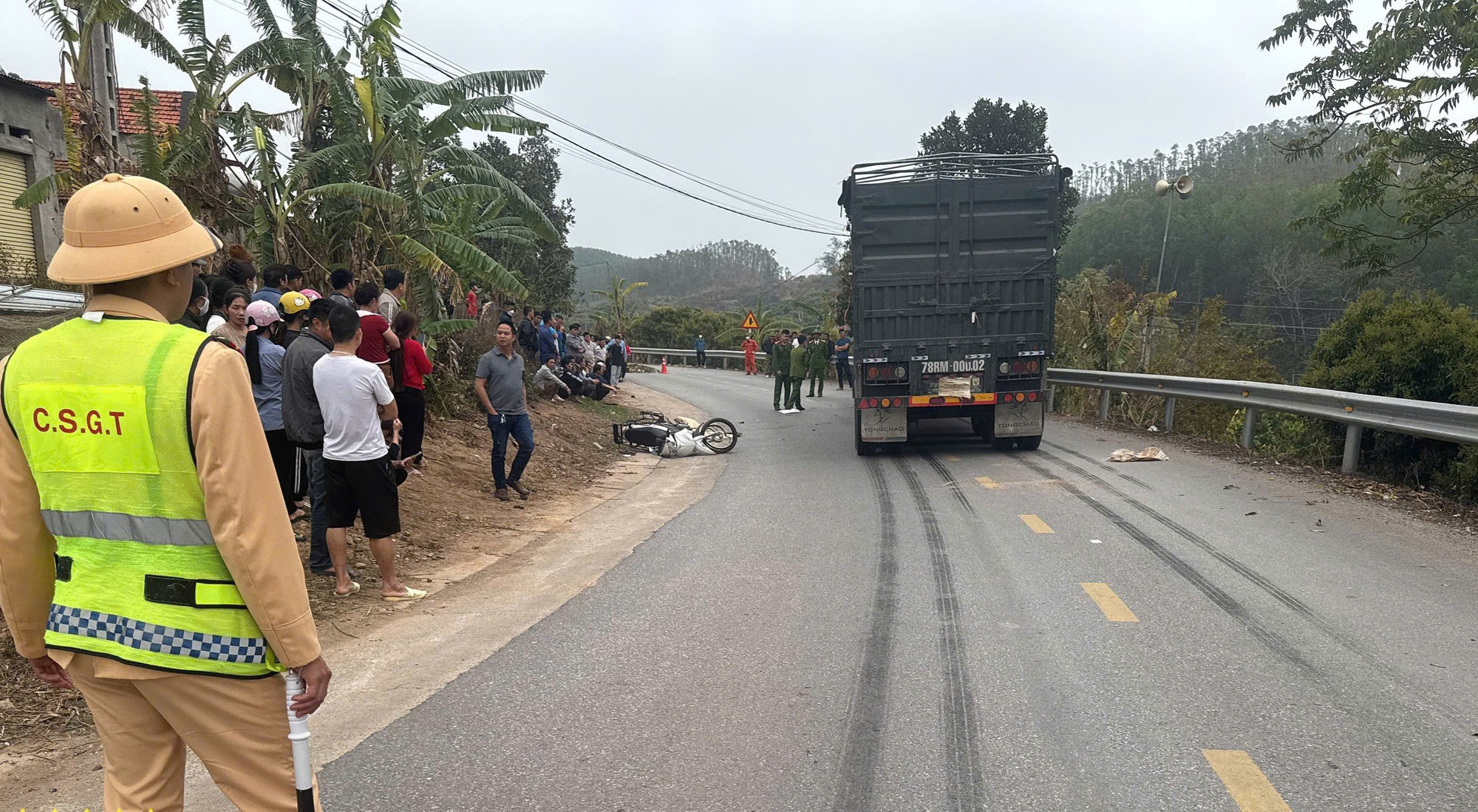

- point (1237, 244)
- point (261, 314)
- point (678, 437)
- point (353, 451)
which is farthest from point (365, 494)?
point (1237, 244)

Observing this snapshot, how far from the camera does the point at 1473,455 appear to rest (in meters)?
8.46

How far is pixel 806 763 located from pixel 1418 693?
2837 mm

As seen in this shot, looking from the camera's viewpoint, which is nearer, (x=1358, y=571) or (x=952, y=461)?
(x=1358, y=571)

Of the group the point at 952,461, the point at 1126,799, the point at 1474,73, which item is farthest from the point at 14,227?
the point at 1474,73

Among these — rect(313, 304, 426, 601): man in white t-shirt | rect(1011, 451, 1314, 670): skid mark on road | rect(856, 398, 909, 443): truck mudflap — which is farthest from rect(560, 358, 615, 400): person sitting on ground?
rect(313, 304, 426, 601): man in white t-shirt

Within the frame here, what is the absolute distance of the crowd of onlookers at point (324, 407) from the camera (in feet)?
19.3

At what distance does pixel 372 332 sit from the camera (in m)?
7.50

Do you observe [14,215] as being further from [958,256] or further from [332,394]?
[958,256]

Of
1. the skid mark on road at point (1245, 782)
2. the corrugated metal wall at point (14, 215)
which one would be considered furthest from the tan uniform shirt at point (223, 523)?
the corrugated metal wall at point (14, 215)

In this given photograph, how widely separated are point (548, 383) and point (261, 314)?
9956 millimetres

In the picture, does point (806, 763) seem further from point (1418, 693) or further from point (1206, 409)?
point (1206, 409)

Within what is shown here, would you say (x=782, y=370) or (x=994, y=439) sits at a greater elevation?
(x=782, y=370)

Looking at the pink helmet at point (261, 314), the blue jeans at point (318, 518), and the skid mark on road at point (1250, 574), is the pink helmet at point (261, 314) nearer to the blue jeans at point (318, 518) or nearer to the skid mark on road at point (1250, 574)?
the blue jeans at point (318, 518)

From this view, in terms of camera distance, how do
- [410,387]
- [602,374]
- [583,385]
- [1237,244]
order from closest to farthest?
1. [410,387]
2. [583,385]
3. [602,374]
4. [1237,244]
